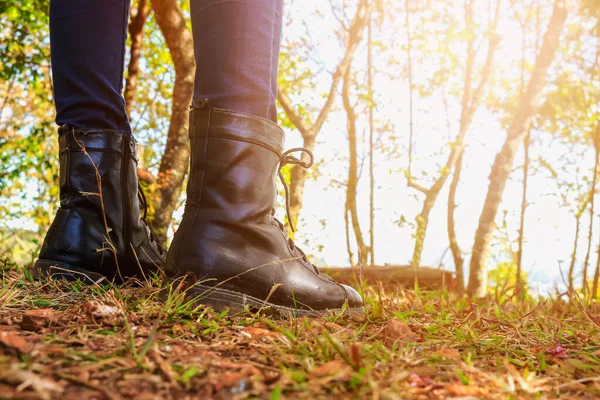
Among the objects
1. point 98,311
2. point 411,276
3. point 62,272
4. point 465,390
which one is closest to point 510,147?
point 411,276

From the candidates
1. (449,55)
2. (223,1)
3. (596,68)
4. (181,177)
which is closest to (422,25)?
(449,55)

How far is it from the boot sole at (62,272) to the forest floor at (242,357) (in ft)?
0.57

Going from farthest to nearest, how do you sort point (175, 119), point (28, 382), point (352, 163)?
point (352, 163), point (175, 119), point (28, 382)

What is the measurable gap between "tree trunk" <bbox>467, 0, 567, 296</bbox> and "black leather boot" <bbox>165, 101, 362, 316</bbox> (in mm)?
5558

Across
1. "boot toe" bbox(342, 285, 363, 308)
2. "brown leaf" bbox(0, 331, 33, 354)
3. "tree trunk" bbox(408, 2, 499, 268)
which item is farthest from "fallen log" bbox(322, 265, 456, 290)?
"brown leaf" bbox(0, 331, 33, 354)

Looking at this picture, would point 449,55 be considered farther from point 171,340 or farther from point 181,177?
point 171,340

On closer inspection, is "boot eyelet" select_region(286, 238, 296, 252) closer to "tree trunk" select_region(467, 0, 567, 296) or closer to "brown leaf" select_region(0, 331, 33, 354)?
"brown leaf" select_region(0, 331, 33, 354)

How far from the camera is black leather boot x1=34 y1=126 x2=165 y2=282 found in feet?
5.16

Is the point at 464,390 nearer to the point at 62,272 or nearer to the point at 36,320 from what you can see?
the point at 36,320

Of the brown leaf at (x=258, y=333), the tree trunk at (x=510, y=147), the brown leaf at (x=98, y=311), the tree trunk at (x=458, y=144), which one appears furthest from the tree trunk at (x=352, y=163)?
the brown leaf at (x=98, y=311)

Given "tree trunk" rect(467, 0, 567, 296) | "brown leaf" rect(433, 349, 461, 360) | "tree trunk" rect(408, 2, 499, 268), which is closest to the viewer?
"brown leaf" rect(433, 349, 461, 360)

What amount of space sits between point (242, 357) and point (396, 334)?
428mm

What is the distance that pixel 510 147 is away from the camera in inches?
248

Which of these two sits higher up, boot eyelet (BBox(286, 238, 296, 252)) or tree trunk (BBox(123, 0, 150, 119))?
tree trunk (BBox(123, 0, 150, 119))
